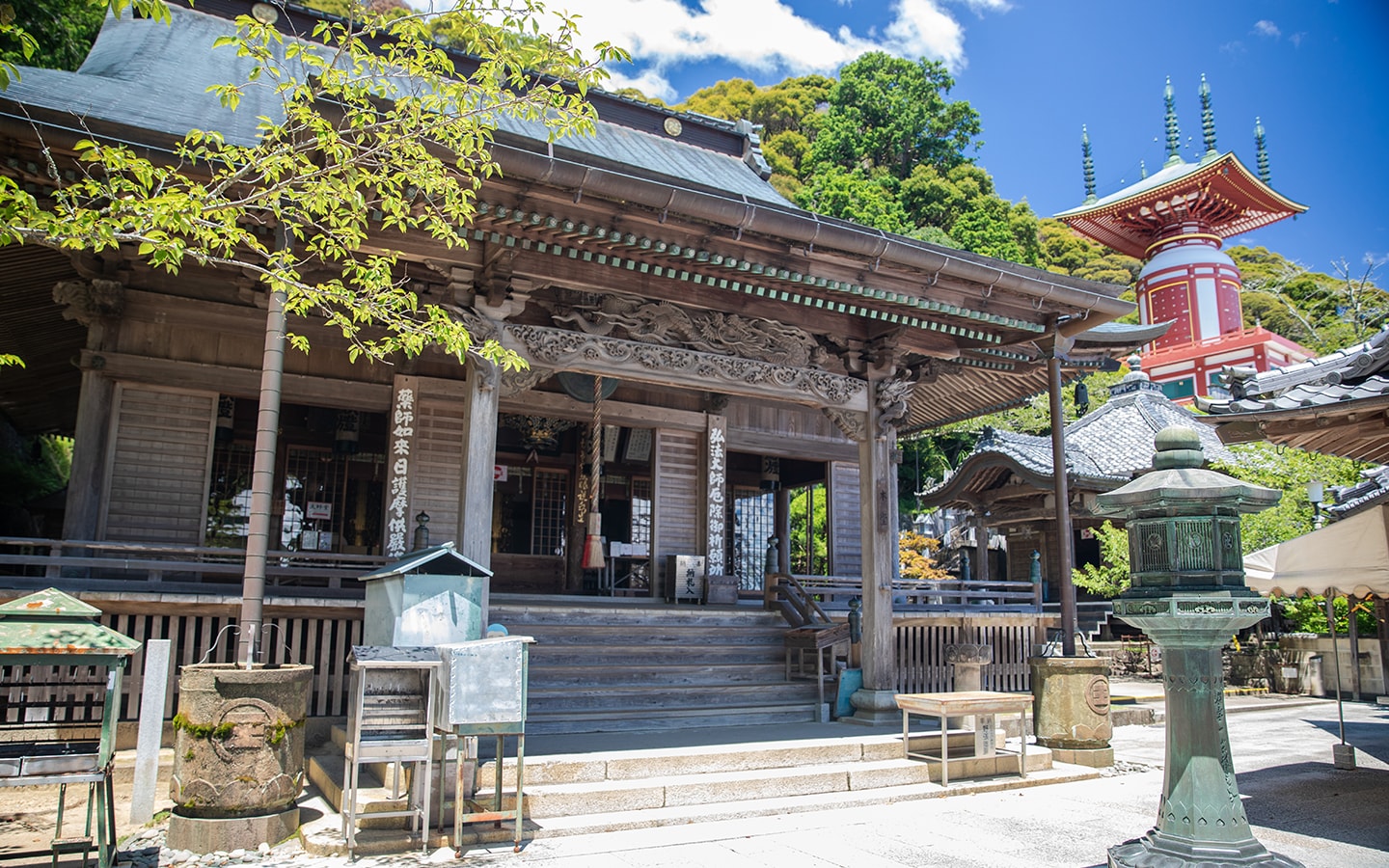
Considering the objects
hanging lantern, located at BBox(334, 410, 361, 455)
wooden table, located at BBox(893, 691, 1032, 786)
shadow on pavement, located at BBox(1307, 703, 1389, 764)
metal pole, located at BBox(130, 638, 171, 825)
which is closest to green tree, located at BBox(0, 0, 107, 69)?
hanging lantern, located at BBox(334, 410, 361, 455)

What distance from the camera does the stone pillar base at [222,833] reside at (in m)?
5.24

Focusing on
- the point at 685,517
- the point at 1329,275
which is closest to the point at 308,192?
the point at 685,517

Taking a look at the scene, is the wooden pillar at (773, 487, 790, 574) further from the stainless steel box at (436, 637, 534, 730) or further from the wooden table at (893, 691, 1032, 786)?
the stainless steel box at (436, 637, 534, 730)

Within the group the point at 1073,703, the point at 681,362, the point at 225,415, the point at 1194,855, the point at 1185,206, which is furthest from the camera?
the point at 1185,206

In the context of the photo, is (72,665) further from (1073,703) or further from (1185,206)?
(1185,206)

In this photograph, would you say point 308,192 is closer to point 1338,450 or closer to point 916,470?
point 1338,450

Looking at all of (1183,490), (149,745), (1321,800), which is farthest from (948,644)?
(149,745)

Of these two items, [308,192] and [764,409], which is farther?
[764,409]

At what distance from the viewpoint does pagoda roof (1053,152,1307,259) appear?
36625mm

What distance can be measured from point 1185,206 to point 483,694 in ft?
Result: 136

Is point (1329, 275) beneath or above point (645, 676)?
above

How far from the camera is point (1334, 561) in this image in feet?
27.7

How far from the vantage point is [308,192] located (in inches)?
218

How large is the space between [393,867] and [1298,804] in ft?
22.6
